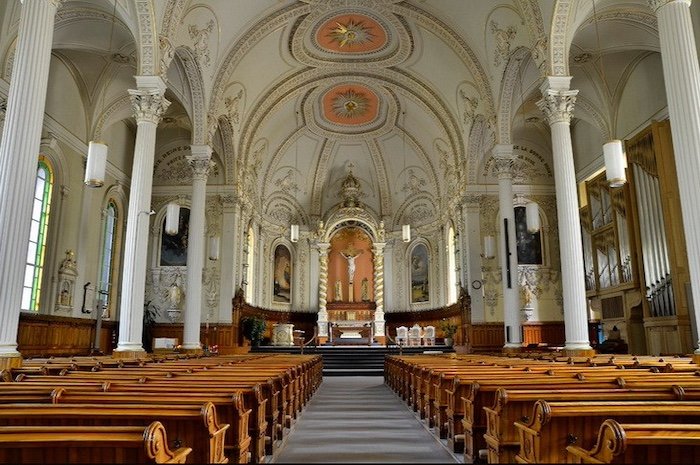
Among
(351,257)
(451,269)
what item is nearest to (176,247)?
(351,257)

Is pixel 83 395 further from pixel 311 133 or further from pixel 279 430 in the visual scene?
pixel 311 133

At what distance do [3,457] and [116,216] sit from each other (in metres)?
17.2

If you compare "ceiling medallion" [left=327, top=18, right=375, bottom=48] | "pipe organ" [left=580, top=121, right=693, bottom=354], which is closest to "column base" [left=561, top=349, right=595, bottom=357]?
"pipe organ" [left=580, top=121, right=693, bottom=354]

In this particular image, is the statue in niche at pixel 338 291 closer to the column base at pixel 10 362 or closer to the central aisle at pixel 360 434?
the central aisle at pixel 360 434

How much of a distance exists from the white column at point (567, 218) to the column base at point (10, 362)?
944cm

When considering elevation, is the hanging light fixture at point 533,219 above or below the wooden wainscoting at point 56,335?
above

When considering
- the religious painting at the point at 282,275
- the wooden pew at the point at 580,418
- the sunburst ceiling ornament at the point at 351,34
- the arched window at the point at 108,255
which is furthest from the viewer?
the religious painting at the point at 282,275

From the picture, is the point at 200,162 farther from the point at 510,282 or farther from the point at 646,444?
the point at 646,444

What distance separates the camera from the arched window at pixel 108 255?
17031 millimetres

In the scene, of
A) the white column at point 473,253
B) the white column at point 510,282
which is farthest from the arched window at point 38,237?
Result: the white column at point 473,253

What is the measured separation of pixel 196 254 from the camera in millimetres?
14508

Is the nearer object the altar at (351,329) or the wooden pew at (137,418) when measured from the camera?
the wooden pew at (137,418)

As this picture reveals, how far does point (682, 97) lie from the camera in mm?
7426

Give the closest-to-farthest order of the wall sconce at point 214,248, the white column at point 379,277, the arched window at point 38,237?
the arched window at point 38,237, the wall sconce at point 214,248, the white column at point 379,277
